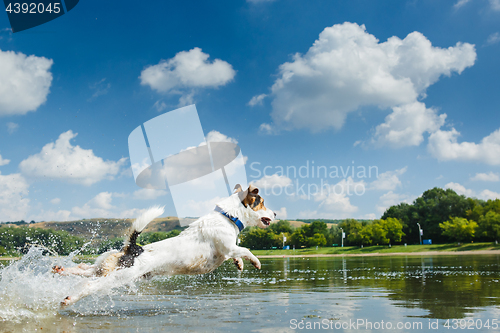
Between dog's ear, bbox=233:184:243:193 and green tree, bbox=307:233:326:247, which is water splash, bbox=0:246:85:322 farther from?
green tree, bbox=307:233:326:247

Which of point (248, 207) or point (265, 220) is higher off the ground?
point (248, 207)

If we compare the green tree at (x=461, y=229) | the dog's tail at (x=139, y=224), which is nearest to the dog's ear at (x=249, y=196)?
the dog's tail at (x=139, y=224)

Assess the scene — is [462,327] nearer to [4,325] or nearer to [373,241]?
[4,325]

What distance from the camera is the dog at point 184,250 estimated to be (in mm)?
5557

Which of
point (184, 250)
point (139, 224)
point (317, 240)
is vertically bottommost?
point (317, 240)

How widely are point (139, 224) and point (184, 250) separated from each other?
86 centimetres

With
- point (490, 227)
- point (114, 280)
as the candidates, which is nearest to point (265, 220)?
point (114, 280)

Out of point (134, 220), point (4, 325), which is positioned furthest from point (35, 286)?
point (134, 220)

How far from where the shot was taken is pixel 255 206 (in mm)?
6402

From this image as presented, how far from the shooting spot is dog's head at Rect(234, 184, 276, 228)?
6.31 meters

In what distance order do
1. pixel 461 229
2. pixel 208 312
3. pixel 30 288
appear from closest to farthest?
pixel 30 288, pixel 208 312, pixel 461 229

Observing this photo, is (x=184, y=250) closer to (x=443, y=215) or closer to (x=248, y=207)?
(x=248, y=207)

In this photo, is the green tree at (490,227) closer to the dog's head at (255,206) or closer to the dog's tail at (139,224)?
the dog's head at (255,206)

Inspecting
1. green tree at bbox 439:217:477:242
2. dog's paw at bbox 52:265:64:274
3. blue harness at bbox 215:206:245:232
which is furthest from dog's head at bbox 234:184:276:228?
green tree at bbox 439:217:477:242
